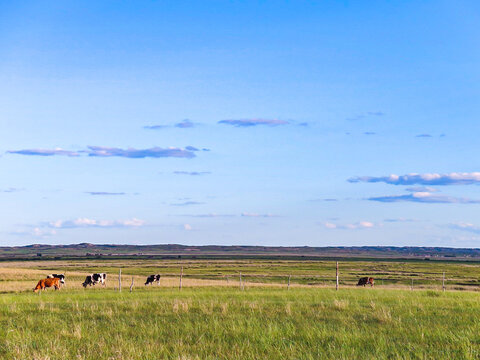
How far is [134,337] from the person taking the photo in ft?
44.5

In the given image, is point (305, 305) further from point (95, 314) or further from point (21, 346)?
point (21, 346)

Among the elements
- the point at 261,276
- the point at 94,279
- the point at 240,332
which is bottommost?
the point at 261,276

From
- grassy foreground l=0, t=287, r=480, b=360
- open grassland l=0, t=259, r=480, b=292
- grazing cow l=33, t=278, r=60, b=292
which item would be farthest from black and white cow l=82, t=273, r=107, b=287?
grassy foreground l=0, t=287, r=480, b=360

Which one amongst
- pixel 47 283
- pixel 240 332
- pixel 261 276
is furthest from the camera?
pixel 261 276

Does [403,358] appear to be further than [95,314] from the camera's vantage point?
No

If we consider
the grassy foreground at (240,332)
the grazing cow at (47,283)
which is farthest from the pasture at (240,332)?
the grazing cow at (47,283)

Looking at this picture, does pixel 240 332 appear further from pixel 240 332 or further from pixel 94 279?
pixel 94 279

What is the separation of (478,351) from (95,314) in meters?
11.4

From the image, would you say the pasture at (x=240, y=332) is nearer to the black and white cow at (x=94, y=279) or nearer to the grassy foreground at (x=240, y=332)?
the grassy foreground at (x=240, y=332)

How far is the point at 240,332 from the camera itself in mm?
13820

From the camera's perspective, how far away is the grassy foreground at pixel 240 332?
11.7 metres

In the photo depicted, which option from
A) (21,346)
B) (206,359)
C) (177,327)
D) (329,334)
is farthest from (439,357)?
(21,346)

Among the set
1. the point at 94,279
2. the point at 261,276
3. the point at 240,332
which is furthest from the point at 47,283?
the point at 261,276

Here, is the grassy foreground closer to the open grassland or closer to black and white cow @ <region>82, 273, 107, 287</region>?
the open grassland
